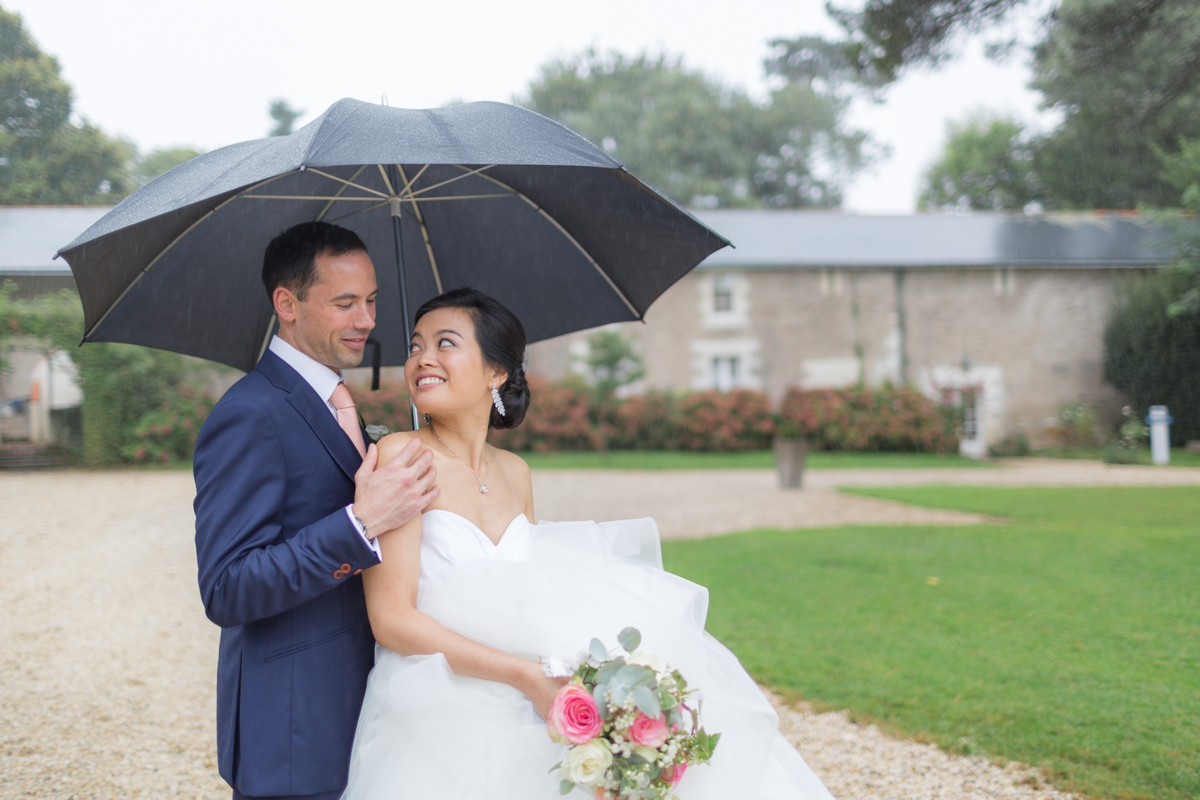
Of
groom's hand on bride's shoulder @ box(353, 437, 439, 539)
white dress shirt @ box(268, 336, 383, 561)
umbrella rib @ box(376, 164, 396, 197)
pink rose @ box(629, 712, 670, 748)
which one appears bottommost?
pink rose @ box(629, 712, 670, 748)

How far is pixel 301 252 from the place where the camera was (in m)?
1.90

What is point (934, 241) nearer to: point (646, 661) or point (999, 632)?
point (999, 632)

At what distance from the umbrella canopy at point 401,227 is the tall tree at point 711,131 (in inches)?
1263

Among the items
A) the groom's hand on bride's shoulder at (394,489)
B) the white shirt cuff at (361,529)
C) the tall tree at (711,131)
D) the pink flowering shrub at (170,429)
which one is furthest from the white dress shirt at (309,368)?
the tall tree at (711,131)

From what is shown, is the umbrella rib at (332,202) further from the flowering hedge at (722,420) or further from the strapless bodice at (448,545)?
the flowering hedge at (722,420)

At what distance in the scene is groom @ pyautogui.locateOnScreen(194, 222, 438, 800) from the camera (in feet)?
5.21

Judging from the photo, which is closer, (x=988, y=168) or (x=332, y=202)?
(x=332, y=202)

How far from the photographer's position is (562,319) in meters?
2.83

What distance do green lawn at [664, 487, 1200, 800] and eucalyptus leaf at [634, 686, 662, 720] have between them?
9.67ft

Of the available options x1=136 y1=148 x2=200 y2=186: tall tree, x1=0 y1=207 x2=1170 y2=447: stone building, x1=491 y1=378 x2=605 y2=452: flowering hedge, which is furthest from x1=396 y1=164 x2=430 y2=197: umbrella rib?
x1=0 y1=207 x2=1170 y2=447: stone building

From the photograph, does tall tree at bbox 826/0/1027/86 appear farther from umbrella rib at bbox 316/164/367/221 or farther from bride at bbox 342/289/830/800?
bride at bbox 342/289/830/800

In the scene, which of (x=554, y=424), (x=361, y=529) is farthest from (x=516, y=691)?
(x=554, y=424)

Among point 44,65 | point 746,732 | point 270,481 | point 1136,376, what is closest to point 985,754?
point 746,732

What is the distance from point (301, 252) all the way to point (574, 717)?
1253 millimetres
